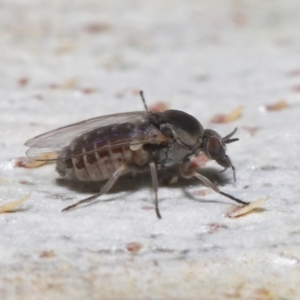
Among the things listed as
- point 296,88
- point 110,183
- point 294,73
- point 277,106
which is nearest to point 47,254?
point 110,183

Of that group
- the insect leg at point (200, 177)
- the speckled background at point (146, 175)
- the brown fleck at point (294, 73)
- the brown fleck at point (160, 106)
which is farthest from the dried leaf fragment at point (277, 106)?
→ the insect leg at point (200, 177)

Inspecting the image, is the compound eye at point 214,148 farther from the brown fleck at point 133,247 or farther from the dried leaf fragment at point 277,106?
the dried leaf fragment at point 277,106

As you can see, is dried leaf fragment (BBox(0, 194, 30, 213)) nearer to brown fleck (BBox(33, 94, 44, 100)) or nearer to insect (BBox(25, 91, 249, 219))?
insect (BBox(25, 91, 249, 219))

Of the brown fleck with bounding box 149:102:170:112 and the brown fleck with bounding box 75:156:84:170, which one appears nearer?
the brown fleck with bounding box 75:156:84:170

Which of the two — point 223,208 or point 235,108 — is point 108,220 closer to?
point 223,208

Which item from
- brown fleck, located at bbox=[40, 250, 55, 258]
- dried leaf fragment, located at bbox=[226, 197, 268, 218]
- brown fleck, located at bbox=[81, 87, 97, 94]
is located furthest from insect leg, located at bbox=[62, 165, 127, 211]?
brown fleck, located at bbox=[81, 87, 97, 94]

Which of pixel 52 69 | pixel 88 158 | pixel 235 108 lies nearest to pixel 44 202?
pixel 88 158
